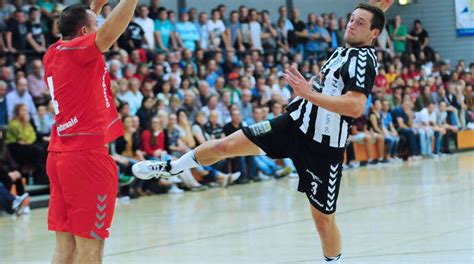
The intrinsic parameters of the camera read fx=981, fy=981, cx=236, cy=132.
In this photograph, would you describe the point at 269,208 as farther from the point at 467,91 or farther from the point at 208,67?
the point at 467,91

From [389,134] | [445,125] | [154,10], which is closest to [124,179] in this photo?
[154,10]

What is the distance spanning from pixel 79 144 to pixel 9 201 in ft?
28.8

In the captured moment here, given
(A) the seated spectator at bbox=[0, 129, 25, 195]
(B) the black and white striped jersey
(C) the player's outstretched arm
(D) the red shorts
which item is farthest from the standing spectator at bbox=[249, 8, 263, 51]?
(C) the player's outstretched arm

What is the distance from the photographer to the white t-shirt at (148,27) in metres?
20.9

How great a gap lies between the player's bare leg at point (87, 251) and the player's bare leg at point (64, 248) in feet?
0.58

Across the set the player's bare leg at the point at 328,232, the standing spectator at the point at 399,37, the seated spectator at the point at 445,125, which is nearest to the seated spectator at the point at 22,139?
the player's bare leg at the point at 328,232

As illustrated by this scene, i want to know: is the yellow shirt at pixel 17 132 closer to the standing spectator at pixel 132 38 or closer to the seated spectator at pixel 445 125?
the standing spectator at pixel 132 38

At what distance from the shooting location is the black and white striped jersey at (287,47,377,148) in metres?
7.41

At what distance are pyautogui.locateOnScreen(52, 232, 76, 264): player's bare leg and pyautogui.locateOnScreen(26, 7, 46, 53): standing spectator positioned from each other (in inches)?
481

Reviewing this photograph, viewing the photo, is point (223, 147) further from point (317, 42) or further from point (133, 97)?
point (317, 42)

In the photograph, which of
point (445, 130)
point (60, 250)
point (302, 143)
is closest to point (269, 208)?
point (302, 143)

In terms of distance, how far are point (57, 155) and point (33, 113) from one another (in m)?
10.4

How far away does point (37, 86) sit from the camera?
17297 mm

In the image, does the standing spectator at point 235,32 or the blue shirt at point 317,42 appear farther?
the blue shirt at point 317,42
